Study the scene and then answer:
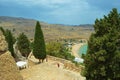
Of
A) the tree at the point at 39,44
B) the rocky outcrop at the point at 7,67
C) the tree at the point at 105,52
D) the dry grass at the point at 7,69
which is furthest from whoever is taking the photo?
the tree at the point at 39,44

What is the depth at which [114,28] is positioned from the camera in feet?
77.2

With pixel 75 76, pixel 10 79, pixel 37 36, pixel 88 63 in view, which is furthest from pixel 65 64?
pixel 10 79

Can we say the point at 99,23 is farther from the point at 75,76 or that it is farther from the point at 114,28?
the point at 75,76

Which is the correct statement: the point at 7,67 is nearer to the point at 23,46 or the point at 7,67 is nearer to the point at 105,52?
the point at 105,52

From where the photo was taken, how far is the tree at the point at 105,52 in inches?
897

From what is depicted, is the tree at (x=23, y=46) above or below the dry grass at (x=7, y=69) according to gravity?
below

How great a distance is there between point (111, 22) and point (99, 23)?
90 cm

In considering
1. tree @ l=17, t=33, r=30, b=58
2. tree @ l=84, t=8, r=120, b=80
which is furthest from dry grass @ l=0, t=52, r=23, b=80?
tree @ l=17, t=33, r=30, b=58

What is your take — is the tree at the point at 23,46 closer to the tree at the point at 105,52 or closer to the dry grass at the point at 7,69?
the tree at the point at 105,52

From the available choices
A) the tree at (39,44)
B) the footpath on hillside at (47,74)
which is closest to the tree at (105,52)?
the footpath on hillside at (47,74)

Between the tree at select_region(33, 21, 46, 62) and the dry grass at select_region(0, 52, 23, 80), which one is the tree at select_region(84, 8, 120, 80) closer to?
the dry grass at select_region(0, 52, 23, 80)

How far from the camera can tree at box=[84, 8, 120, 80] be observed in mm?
22781

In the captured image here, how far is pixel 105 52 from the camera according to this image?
889 inches

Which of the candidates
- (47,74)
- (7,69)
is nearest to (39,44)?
(47,74)
